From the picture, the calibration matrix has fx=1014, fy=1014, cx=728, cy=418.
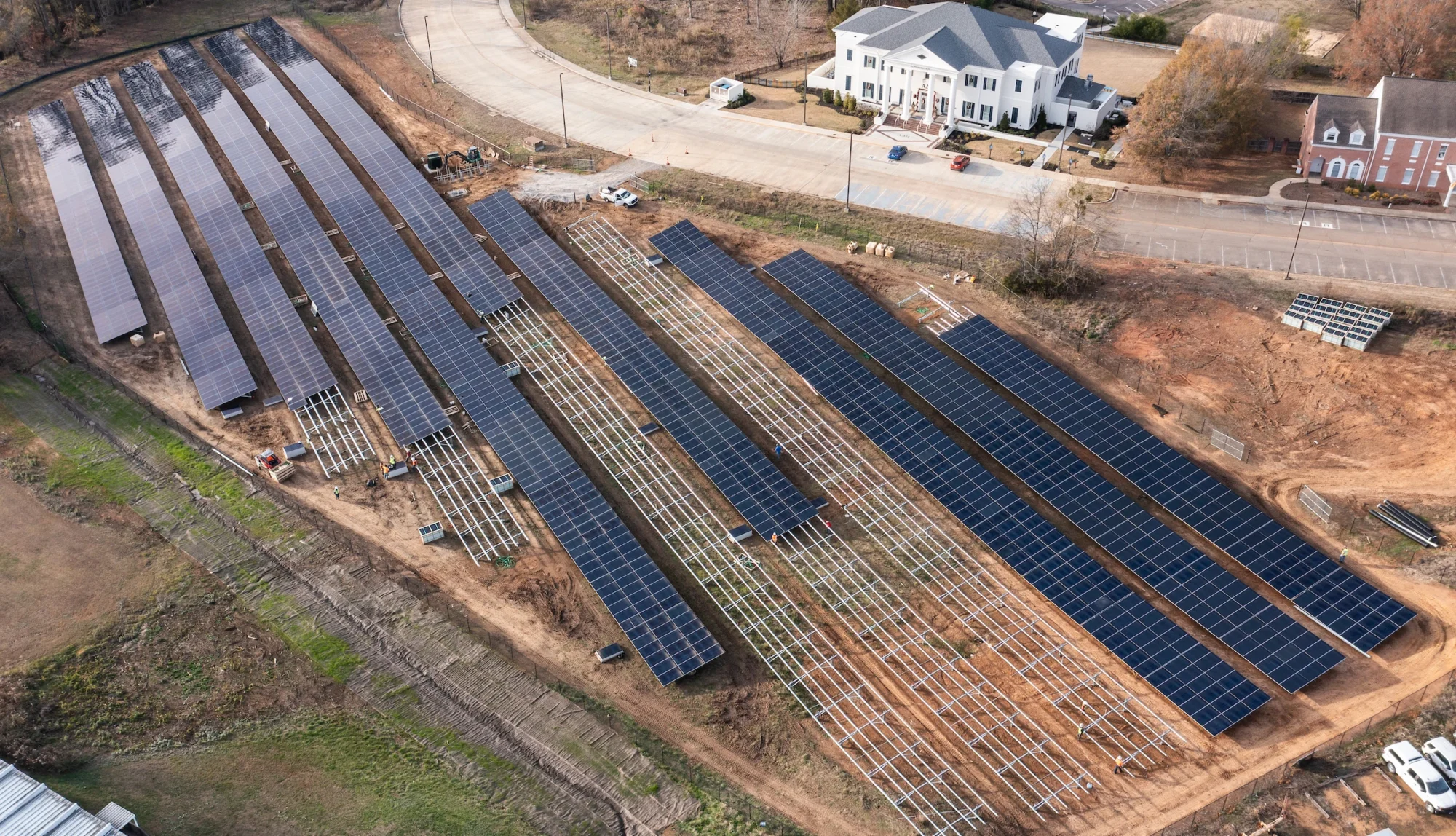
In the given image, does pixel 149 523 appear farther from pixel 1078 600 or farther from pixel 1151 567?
pixel 1151 567

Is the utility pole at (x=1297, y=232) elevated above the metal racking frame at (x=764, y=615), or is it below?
above

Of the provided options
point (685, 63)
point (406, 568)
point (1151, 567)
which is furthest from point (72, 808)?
point (685, 63)

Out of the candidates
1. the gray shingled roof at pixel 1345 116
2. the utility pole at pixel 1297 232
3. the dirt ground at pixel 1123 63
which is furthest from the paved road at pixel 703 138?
the dirt ground at pixel 1123 63

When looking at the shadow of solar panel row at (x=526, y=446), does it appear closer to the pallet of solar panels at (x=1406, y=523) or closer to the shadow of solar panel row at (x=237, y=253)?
the shadow of solar panel row at (x=237, y=253)

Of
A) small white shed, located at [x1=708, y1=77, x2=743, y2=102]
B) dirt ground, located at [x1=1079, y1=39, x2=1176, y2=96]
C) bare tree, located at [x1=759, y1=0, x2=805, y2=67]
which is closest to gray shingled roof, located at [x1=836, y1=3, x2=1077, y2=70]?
dirt ground, located at [x1=1079, y1=39, x2=1176, y2=96]

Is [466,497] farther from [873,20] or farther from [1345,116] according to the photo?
[1345,116]

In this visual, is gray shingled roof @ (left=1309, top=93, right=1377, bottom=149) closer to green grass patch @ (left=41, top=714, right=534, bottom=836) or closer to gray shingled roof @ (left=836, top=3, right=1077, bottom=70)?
gray shingled roof @ (left=836, top=3, right=1077, bottom=70)
